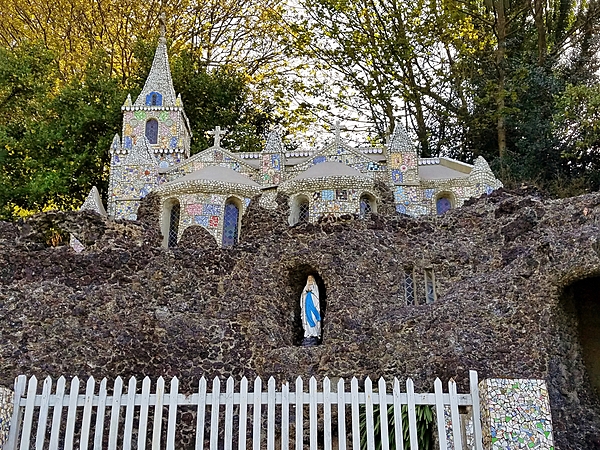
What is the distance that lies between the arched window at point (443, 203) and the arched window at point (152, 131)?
454 inches

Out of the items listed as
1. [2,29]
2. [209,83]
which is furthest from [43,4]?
[209,83]

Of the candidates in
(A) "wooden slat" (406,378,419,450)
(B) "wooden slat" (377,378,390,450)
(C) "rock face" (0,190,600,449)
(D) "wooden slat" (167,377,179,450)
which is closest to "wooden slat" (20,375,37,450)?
(D) "wooden slat" (167,377,179,450)

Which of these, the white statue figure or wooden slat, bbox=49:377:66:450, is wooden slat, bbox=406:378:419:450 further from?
the white statue figure

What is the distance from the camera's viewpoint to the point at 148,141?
25.6m

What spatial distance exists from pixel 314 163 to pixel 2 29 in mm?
16961

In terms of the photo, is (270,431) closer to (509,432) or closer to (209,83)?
(509,432)

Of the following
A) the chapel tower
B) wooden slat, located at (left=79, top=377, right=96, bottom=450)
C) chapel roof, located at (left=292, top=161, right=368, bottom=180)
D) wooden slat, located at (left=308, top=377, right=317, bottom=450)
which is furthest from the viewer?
the chapel tower

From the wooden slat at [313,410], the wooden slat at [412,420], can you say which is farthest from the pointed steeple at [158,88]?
the wooden slat at [412,420]

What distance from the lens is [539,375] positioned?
9.70 m

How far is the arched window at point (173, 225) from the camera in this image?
62.6 ft

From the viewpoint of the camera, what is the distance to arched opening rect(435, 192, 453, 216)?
21875 millimetres

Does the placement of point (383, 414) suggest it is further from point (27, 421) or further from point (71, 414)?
point (27, 421)

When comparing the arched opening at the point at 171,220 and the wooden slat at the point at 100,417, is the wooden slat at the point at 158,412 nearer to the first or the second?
the wooden slat at the point at 100,417

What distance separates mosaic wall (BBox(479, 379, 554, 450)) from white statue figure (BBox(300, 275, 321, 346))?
6317 millimetres
